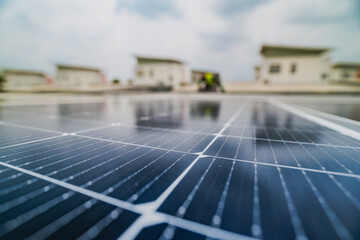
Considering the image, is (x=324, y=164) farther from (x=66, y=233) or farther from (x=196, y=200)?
(x=66, y=233)

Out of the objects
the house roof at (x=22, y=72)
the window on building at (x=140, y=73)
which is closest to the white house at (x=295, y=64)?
the window on building at (x=140, y=73)

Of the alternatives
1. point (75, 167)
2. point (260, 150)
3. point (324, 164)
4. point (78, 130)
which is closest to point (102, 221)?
point (75, 167)

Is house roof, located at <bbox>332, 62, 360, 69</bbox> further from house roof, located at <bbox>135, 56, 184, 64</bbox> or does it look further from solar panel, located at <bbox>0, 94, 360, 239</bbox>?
solar panel, located at <bbox>0, 94, 360, 239</bbox>

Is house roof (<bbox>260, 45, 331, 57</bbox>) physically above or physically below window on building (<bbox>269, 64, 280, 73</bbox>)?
above

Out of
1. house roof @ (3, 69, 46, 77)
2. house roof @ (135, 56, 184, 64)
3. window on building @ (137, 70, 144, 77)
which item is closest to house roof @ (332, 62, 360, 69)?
house roof @ (135, 56, 184, 64)

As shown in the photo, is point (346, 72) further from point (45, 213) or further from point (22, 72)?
point (22, 72)

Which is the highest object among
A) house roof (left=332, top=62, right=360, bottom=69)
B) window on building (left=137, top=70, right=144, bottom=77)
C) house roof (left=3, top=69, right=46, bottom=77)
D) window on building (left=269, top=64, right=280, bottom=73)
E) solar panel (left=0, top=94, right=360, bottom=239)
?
house roof (left=3, top=69, right=46, bottom=77)

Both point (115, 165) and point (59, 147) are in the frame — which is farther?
point (59, 147)

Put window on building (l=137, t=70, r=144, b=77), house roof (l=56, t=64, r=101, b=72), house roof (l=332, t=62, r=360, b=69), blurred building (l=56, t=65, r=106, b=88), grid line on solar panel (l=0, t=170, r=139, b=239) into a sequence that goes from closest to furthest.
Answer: grid line on solar panel (l=0, t=170, r=139, b=239), window on building (l=137, t=70, r=144, b=77), house roof (l=332, t=62, r=360, b=69), house roof (l=56, t=64, r=101, b=72), blurred building (l=56, t=65, r=106, b=88)
